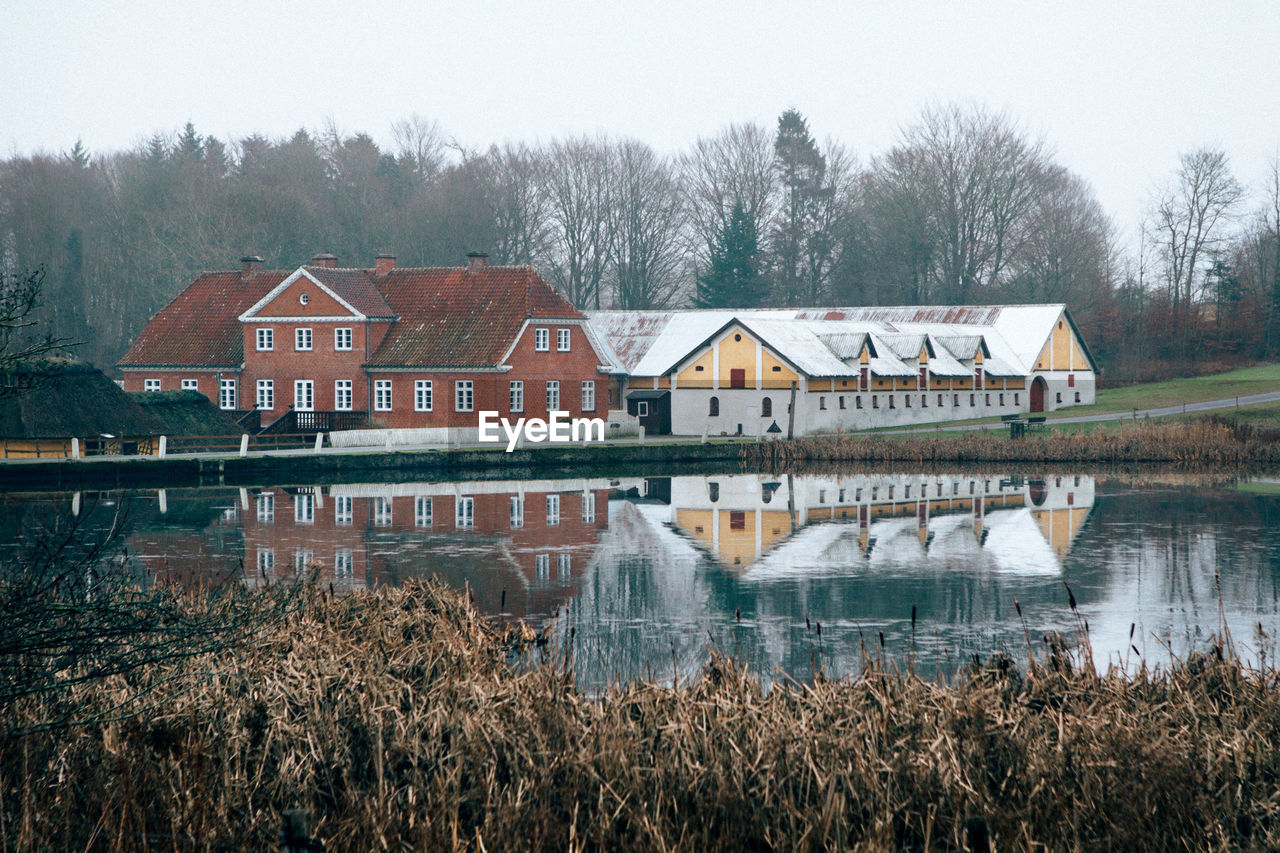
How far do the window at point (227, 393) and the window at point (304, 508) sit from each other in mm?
18108

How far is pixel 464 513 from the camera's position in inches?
1104

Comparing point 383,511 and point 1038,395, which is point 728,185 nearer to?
point 1038,395

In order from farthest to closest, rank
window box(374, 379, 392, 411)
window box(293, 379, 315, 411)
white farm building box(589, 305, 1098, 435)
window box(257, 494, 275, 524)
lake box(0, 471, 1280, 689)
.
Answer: white farm building box(589, 305, 1098, 435), window box(293, 379, 315, 411), window box(374, 379, 392, 411), window box(257, 494, 275, 524), lake box(0, 471, 1280, 689)

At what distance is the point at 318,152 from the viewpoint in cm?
8150

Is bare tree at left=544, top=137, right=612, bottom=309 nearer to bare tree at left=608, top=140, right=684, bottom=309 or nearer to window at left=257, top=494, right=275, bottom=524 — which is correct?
bare tree at left=608, top=140, right=684, bottom=309

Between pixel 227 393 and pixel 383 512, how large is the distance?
22.9 meters

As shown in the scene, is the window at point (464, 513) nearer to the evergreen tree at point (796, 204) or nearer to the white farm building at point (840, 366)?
the white farm building at point (840, 366)

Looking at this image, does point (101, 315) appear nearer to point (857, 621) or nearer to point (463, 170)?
point (463, 170)

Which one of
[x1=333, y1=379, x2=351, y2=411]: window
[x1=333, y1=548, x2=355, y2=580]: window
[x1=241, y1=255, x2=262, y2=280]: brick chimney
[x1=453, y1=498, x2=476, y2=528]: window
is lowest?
[x1=333, y1=548, x2=355, y2=580]: window

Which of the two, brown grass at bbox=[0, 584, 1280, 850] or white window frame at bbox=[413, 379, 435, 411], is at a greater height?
white window frame at bbox=[413, 379, 435, 411]

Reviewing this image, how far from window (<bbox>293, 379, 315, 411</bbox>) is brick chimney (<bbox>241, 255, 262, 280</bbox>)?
7.26 m

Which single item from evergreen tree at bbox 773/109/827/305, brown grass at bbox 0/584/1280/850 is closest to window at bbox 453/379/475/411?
evergreen tree at bbox 773/109/827/305

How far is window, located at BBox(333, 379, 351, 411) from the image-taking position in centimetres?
4669

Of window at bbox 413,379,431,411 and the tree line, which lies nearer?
window at bbox 413,379,431,411
